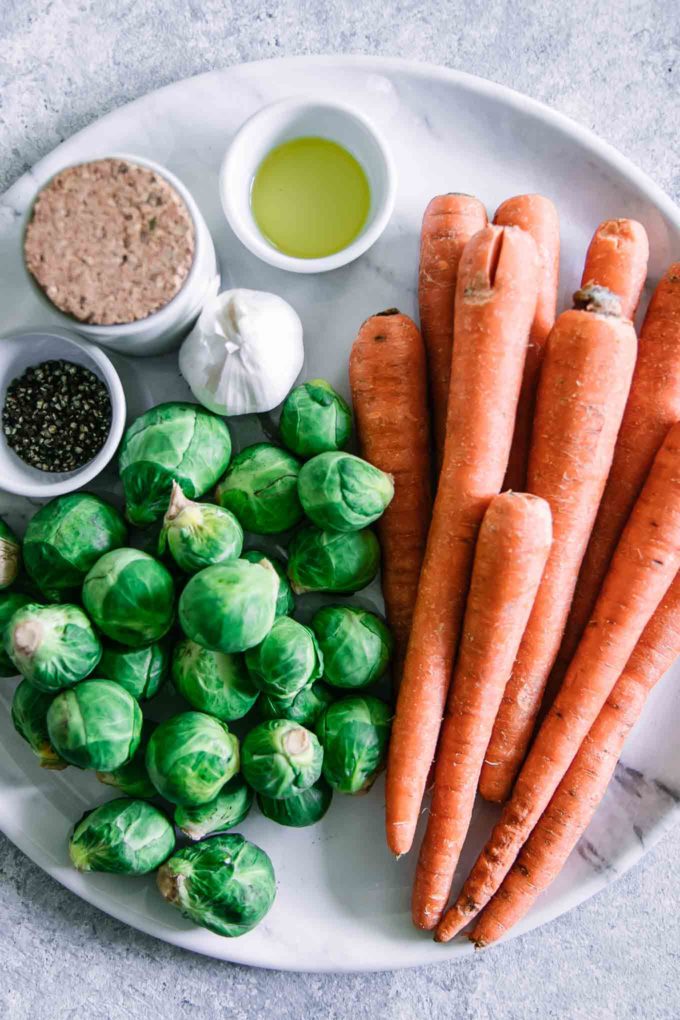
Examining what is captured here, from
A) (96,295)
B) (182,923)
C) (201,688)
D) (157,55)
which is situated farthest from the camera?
(157,55)

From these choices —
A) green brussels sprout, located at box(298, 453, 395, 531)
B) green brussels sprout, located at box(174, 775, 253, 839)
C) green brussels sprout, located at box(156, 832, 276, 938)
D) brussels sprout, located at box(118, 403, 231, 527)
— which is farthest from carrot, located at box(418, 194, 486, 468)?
green brussels sprout, located at box(156, 832, 276, 938)

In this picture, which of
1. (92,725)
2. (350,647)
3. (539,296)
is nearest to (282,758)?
(350,647)

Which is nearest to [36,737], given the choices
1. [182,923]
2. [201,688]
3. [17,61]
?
[201,688]

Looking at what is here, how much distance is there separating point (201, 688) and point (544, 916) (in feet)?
3.05

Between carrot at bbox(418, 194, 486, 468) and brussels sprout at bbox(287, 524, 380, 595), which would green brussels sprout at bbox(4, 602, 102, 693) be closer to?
brussels sprout at bbox(287, 524, 380, 595)

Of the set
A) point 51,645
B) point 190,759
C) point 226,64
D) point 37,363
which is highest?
point 226,64

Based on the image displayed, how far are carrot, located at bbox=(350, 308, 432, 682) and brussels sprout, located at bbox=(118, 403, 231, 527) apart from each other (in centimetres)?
33

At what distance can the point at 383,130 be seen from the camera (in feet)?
6.43

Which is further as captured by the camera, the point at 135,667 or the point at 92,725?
the point at 135,667

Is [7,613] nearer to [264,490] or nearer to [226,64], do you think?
[264,490]

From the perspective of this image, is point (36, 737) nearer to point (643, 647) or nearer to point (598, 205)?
point (643, 647)

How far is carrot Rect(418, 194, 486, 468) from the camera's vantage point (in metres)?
1.81

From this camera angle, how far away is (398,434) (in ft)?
6.08

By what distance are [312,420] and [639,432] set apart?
69 cm
